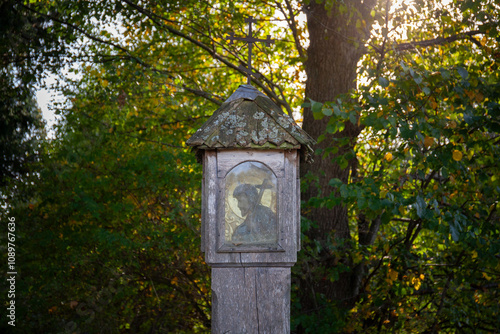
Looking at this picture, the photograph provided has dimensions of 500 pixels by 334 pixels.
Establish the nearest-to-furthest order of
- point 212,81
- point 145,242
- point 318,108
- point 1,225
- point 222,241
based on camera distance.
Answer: point 222,241 → point 318,108 → point 145,242 → point 1,225 → point 212,81

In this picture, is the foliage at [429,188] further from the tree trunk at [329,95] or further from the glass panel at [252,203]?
the glass panel at [252,203]

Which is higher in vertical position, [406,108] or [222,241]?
[406,108]

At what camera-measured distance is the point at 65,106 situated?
7.69 metres

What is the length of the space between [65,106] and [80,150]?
1.60 meters

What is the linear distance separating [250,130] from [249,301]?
89cm

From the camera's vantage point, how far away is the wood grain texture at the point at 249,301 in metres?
2.59

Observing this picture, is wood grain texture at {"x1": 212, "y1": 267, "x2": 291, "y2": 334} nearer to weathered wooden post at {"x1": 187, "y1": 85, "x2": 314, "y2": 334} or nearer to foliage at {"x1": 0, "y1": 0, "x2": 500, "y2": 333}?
weathered wooden post at {"x1": 187, "y1": 85, "x2": 314, "y2": 334}

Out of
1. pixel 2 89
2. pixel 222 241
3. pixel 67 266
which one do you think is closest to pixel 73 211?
pixel 67 266

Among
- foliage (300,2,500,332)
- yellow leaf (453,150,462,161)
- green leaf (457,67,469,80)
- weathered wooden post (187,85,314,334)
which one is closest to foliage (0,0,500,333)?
foliage (300,2,500,332)

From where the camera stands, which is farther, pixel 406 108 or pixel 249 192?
pixel 406 108

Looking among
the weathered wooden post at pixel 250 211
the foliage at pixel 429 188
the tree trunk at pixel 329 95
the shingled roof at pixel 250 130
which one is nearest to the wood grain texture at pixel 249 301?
the weathered wooden post at pixel 250 211

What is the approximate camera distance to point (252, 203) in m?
2.67

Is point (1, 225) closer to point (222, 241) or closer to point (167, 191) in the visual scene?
point (167, 191)

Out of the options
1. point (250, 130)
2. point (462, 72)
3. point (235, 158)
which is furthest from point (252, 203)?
point (462, 72)
